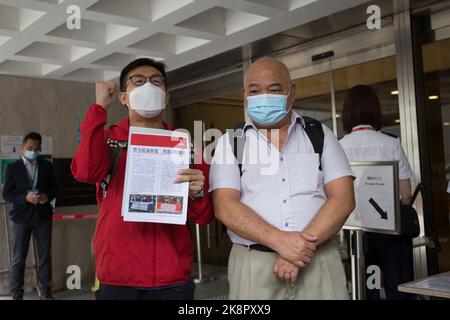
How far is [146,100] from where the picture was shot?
5.55 feet

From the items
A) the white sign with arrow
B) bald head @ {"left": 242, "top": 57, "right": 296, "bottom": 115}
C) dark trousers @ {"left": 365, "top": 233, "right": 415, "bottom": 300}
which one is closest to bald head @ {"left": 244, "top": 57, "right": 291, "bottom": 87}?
bald head @ {"left": 242, "top": 57, "right": 296, "bottom": 115}

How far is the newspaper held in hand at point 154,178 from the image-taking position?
153cm

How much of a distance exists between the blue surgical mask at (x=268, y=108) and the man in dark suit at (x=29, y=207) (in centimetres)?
373

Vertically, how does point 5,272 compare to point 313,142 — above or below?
below

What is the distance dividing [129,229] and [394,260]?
171 centimetres

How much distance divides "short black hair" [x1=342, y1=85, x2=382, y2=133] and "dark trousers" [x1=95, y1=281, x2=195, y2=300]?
1.60 m

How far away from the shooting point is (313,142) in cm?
168

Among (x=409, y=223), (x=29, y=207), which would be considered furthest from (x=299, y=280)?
(x=29, y=207)

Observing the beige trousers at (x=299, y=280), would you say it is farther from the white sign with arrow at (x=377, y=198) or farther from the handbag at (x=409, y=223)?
the handbag at (x=409, y=223)

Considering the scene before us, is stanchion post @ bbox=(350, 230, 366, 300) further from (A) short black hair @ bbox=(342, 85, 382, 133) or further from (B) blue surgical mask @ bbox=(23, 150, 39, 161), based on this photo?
(B) blue surgical mask @ bbox=(23, 150, 39, 161)
